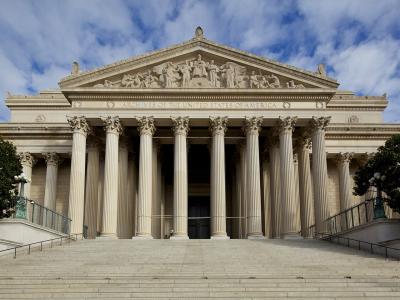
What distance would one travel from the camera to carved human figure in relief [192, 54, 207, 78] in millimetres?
37375

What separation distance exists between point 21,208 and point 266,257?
46.6 ft

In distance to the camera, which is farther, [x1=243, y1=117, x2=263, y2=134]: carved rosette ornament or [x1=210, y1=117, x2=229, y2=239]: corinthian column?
[x1=243, y1=117, x2=263, y2=134]: carved rosette ornament

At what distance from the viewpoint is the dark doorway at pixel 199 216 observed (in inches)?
1806

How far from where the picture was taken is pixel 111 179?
1394 inches

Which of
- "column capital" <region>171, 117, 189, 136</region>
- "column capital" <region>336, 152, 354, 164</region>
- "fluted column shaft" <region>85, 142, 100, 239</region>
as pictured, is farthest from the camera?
"column capital" <region>336, 152, 354, 164</region>

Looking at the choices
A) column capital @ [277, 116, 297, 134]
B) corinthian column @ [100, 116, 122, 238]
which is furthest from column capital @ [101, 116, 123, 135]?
column capital @ [277, 116, 297, 134]

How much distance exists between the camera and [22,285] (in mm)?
18125

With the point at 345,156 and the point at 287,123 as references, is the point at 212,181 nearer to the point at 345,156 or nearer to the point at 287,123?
the point at 287,123

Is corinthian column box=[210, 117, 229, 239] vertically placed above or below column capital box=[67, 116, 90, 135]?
below

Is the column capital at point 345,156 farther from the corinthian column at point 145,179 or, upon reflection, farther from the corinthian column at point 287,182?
the corinthian column at point 145,179

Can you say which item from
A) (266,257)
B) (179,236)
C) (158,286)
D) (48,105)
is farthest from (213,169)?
(48,105)

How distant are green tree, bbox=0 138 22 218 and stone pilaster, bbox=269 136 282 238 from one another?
61.3 feet

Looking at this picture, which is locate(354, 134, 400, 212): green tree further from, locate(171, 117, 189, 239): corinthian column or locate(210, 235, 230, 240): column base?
locate(171, 117, 189, 239): corinthian column

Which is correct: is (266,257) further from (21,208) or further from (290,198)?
(21,208)
